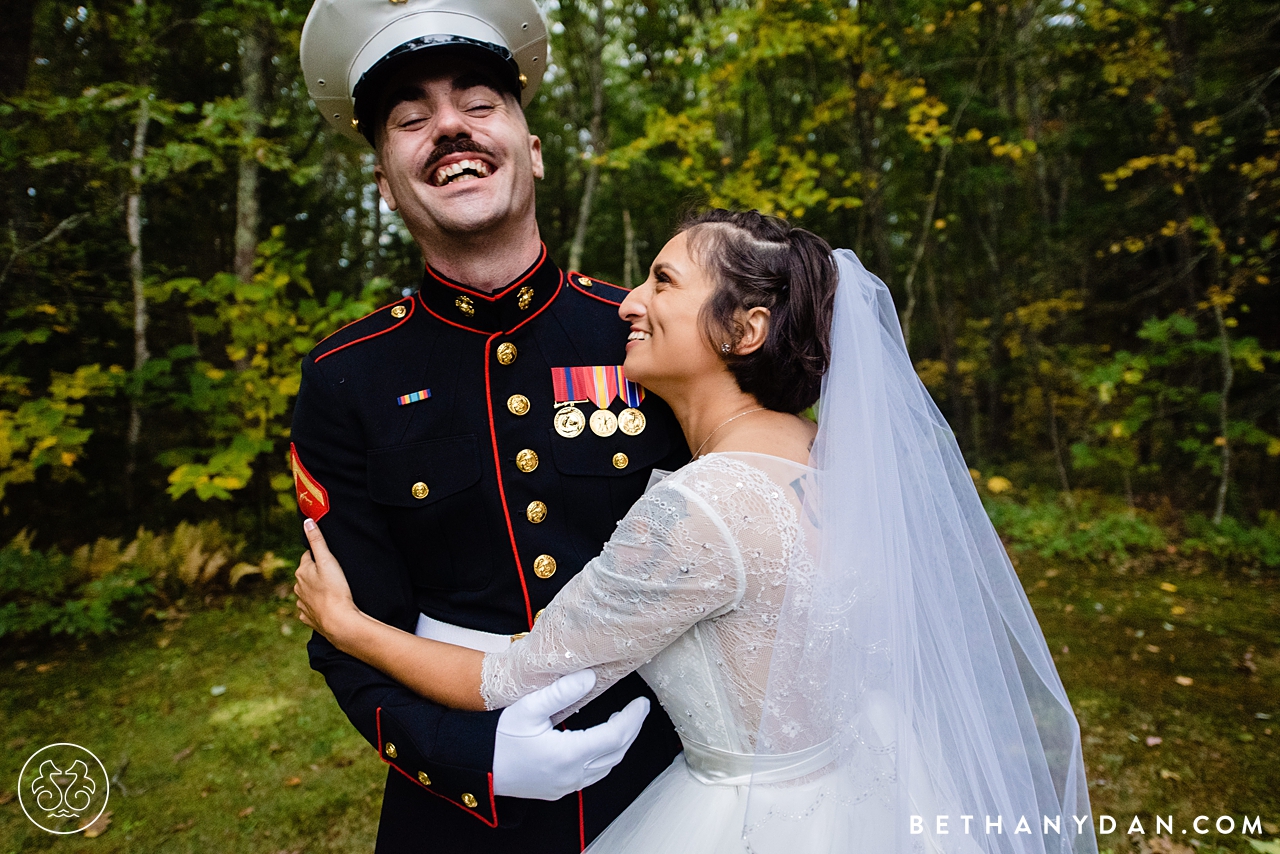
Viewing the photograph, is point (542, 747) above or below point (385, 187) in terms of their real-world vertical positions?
below

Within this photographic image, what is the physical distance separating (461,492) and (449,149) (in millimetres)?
715

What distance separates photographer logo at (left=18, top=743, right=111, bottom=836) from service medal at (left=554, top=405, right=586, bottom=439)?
3.43 metres

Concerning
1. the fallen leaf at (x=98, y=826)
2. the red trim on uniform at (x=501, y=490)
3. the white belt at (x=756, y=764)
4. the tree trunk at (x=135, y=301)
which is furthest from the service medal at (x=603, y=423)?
the tree trunk at (x=135, y=301)

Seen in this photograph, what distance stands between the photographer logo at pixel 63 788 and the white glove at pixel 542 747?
3321mm

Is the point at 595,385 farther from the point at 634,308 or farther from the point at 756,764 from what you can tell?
the point at 756,764

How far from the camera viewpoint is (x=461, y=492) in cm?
152

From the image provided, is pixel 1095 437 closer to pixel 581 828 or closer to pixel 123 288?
pixel 581 828

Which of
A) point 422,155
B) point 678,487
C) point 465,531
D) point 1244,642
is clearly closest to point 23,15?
point 422,155

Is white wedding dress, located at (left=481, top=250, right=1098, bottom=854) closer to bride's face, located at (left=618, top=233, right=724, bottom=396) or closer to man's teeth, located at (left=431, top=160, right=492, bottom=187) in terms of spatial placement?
bride's face, located at (left=618, top=233, right=724, bottom=396)

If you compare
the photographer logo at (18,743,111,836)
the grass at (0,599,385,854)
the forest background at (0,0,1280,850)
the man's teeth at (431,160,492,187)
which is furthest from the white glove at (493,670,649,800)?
the forest background at (0,0,1280,850)

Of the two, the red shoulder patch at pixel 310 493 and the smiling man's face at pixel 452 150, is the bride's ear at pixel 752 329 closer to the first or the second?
the smiling man's face at pixel 452 150

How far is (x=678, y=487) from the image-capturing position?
51.9 inches

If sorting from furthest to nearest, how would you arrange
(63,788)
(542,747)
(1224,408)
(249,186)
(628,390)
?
(1224,408)
(249,186)
(63,788)
(628,390)
(542,747)

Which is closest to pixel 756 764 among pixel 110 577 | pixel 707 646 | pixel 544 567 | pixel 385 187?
pixel 707 646
